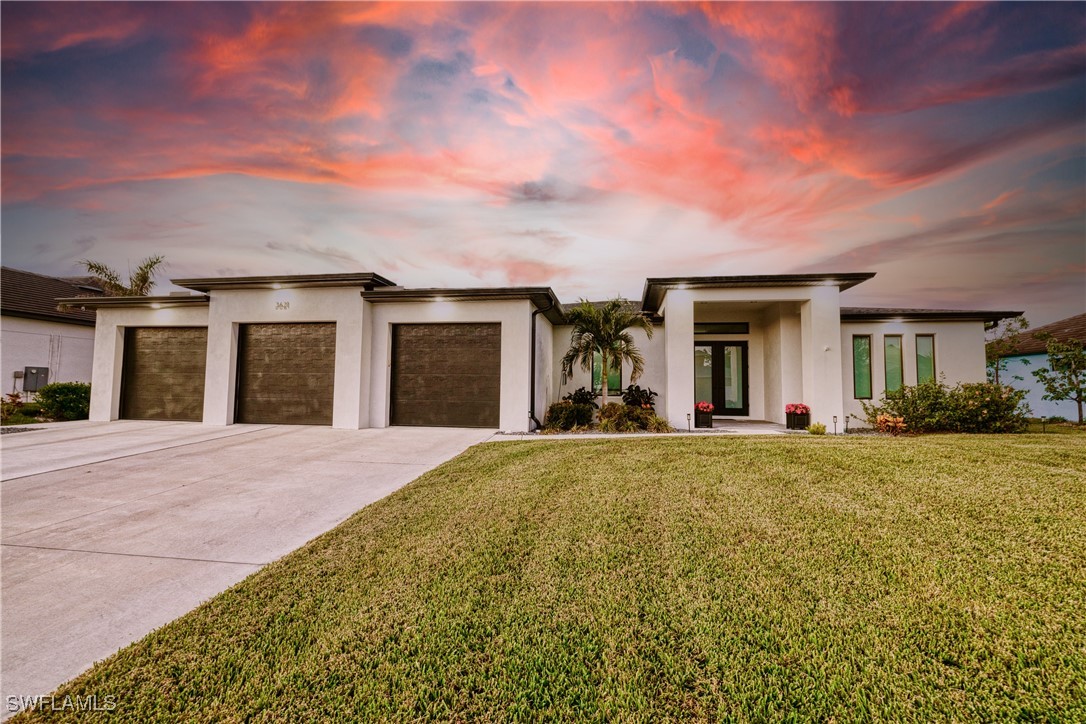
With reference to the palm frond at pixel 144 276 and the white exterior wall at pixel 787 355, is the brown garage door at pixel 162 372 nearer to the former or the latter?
the palm frond at pixel 144 276

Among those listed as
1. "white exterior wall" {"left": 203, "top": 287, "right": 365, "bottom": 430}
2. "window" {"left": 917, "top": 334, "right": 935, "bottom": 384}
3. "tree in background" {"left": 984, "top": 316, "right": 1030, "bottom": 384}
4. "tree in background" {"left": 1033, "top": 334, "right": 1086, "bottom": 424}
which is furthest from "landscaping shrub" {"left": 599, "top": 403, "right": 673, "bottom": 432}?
"tree in background" {"left": 984, "top": 316, "right": 1030, "bottom": 384}

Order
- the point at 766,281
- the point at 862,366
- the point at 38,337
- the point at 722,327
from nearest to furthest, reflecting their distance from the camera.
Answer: the point at 766,281
the point at 862,366
the point at 722,327
the point at 38,337

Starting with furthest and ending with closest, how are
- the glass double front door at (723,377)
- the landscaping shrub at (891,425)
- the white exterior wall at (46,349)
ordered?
the glass double front door at (723,377)
the white exterior wall at (46,349)
the landscaping shrub at (891,425)

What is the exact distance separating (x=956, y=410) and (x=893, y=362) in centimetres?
243

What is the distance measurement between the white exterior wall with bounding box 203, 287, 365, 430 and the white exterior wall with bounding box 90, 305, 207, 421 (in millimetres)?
1076

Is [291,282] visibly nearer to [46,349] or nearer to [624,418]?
[624,418]

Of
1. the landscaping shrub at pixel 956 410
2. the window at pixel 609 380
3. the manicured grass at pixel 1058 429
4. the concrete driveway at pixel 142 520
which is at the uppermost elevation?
the window at pixel 609 380

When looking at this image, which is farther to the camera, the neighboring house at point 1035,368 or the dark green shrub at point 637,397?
the neighboring house at point 1035,368

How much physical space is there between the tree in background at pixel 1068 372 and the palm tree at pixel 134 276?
1270 inches

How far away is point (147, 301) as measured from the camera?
36.8 ft

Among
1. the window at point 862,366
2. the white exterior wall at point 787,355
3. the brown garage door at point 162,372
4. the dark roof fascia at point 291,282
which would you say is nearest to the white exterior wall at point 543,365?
the dark roof fascia at point 291,282

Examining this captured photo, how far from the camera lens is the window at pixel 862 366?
11227 mm

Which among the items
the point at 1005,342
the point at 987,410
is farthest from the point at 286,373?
the point at 1005,342

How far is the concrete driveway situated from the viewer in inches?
88.2
